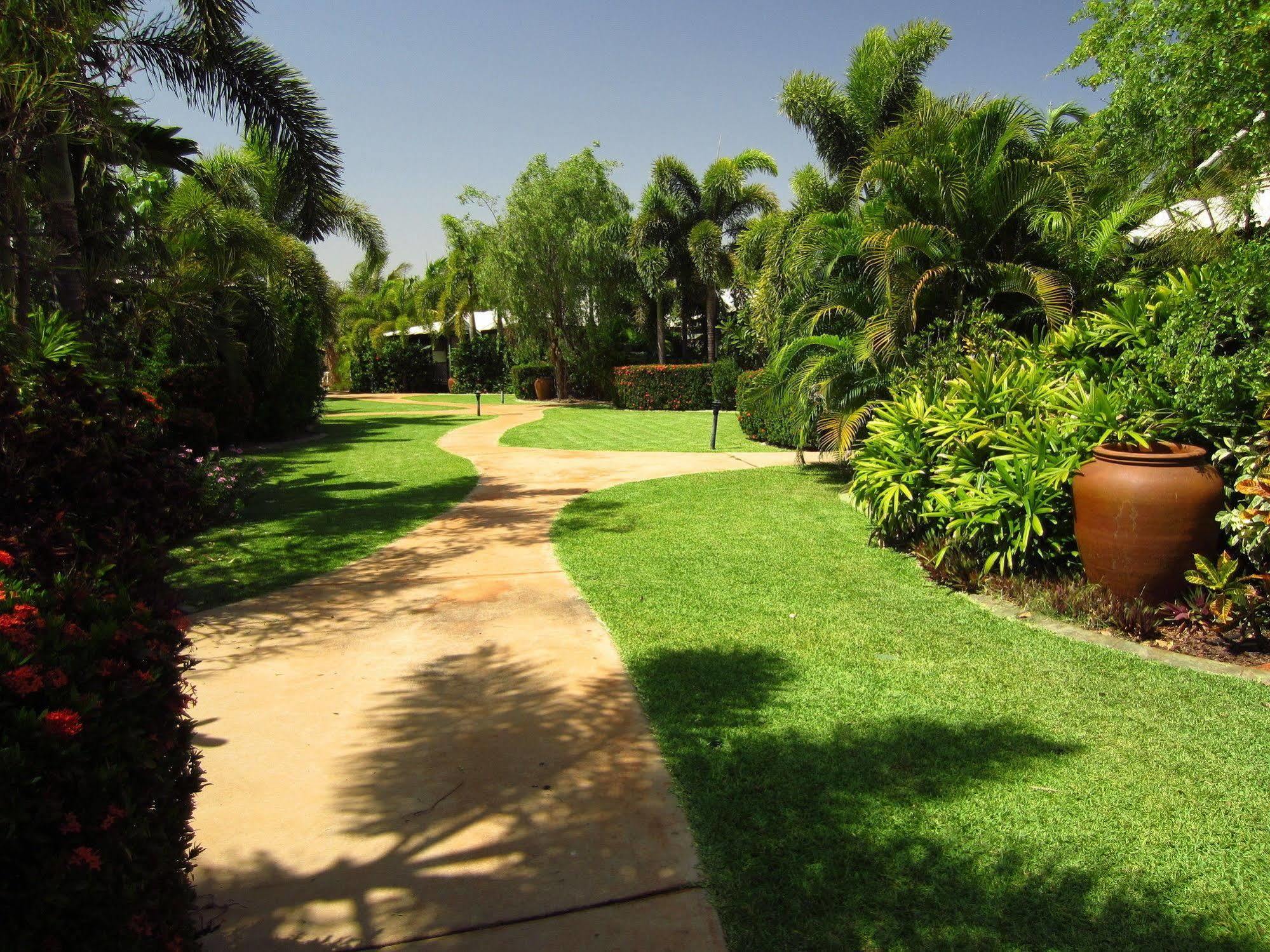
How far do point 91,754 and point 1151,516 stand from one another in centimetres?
546

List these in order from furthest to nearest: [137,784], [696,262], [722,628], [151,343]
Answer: [696,262] → [151,343] → [722,628] → [137,784]

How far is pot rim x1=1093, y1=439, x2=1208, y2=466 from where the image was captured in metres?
5.21

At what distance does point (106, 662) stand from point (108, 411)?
2641mm

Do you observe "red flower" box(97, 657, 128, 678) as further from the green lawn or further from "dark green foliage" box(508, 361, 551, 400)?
"dark green foliage" box(508, 361, 551, 400)

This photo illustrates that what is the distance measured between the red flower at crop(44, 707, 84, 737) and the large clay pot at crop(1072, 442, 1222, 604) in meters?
5.45

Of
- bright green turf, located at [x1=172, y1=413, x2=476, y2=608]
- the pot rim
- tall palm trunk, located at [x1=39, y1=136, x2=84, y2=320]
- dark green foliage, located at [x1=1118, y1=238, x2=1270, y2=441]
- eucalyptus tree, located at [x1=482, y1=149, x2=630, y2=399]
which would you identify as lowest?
bright green turf, located at [x1=172, y1=413, x2=476, y2=608]

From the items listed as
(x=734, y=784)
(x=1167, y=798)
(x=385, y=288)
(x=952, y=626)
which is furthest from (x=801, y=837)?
(x=385, y=288)

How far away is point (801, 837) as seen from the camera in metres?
3.17

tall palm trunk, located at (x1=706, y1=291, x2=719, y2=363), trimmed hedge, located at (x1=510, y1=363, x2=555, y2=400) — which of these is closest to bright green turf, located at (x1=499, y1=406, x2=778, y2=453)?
tall palm trunk, located at (x1=706, y1=291, x2=719, y2=363)

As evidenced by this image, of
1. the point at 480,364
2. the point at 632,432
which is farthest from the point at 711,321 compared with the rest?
the point at 480,364

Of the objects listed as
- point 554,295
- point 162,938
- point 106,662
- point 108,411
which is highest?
point 554,295

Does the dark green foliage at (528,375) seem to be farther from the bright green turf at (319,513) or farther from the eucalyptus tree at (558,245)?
the bright green turf at (319,513)

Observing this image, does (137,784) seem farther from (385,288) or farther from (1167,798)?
(385,288)

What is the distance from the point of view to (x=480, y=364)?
39.0m
